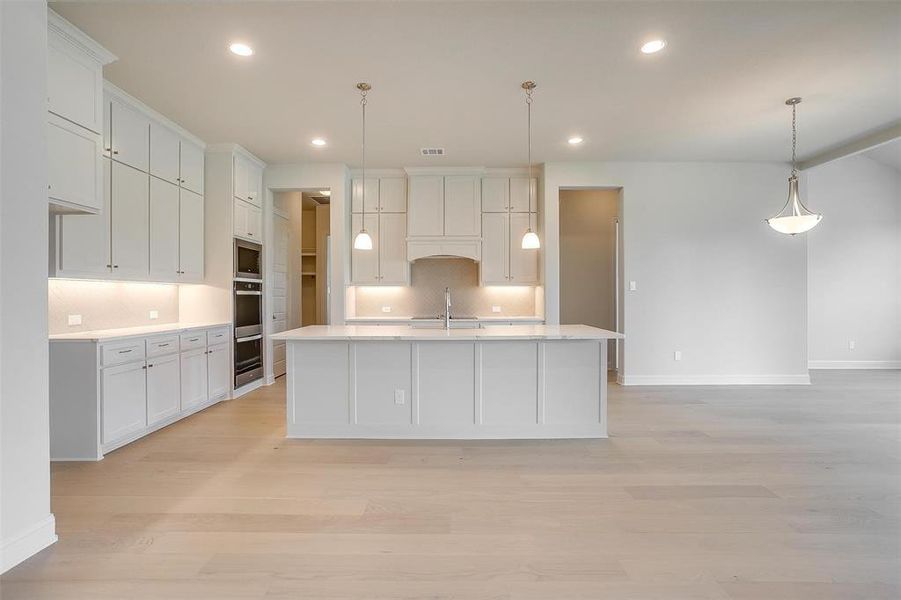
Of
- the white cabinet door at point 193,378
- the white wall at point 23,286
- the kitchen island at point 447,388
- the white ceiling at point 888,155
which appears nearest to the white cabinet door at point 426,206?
the kitchen island at point 447,388

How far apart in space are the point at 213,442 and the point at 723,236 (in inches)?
240

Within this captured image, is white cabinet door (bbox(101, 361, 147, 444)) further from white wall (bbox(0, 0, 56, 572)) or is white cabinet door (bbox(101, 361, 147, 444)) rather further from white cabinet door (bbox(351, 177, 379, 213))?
white cabinet door (bbox(351, 177, 379, 213))

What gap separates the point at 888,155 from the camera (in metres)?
6.43

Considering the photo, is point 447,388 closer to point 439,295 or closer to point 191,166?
point 439,295

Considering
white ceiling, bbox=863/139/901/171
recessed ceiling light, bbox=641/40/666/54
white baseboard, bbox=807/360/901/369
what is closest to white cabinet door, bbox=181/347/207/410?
recessed ceiling light, bbox=641/40/666/54

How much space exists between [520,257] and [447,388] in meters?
2.81

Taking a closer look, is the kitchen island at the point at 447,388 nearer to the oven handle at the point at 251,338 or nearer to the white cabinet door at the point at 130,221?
the white cabinet door at the point at 130,221

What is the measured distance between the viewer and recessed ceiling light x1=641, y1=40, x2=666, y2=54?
114 inches

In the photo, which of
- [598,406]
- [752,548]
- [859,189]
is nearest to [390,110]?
[598,406]

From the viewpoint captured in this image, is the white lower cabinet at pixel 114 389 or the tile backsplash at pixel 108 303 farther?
the tile backsplash at pixel 108 303

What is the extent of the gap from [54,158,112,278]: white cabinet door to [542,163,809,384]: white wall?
4.44m

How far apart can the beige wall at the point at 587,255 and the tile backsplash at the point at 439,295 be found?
106cm

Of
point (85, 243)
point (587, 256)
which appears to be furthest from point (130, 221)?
point (587, 256)

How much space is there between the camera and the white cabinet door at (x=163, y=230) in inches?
158
